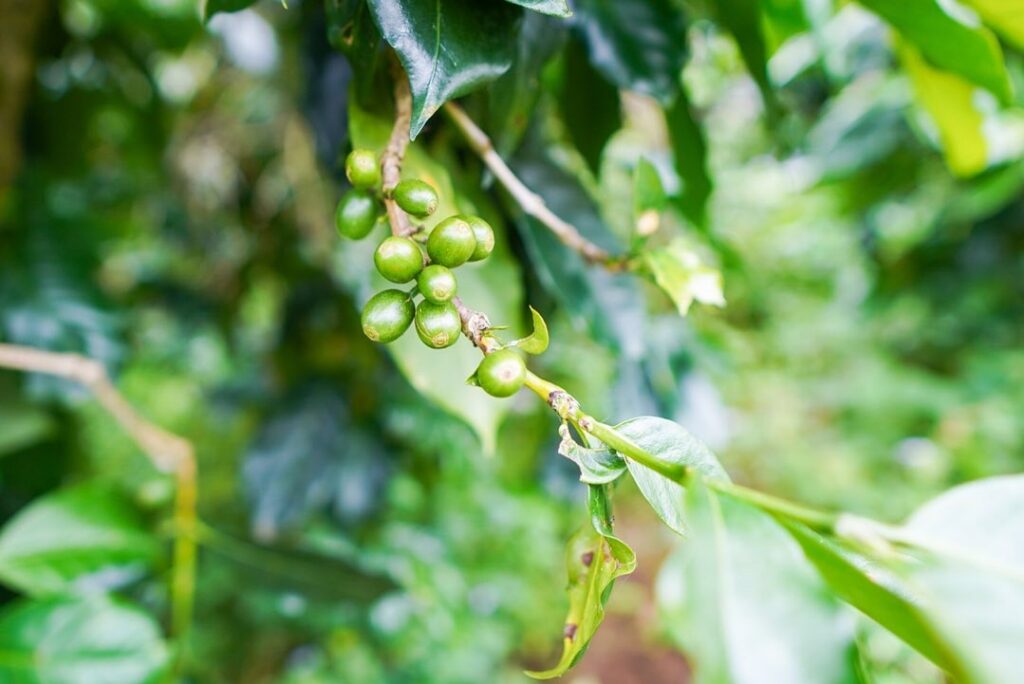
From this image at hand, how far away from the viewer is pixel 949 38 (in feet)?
1.33

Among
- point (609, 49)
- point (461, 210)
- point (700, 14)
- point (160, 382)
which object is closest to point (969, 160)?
point (700, 14)

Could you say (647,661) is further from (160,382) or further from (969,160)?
(969,160)

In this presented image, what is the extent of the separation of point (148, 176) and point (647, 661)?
7.18ft

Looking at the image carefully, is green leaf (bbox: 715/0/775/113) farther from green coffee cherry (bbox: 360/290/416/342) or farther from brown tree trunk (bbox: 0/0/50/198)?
brown tree trunk (bbox: 0/0/50/198)

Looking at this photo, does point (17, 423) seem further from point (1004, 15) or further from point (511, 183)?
point (1004, 15)

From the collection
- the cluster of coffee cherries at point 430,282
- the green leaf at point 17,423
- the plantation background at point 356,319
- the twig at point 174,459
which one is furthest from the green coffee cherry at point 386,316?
the green leaf at point 17,423

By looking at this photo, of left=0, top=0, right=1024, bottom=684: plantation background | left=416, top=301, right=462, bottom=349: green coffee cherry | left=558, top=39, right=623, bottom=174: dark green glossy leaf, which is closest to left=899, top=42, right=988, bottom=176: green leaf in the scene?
left=0, top=0, right=1024, bottom=684: plantation background

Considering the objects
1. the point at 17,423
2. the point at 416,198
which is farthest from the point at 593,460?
the point at 17,423

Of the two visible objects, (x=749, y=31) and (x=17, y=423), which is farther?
(x=17, y=423)

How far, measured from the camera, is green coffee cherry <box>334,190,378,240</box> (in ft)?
0.99

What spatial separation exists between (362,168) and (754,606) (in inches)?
8.8

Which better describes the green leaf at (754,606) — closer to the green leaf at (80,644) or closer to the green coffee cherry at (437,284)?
the green coffee cherry at (437,284)

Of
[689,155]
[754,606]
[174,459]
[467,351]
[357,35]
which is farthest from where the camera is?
[174,459]

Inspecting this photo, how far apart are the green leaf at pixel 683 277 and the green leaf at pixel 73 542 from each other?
0.52 m
